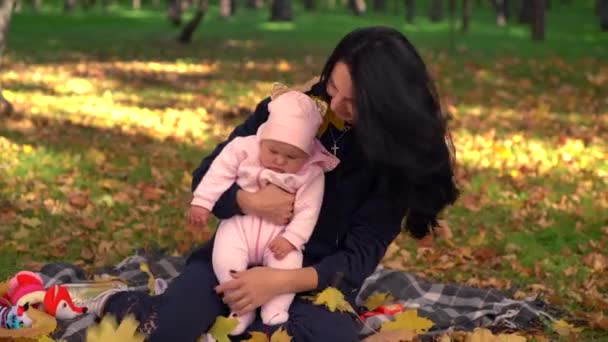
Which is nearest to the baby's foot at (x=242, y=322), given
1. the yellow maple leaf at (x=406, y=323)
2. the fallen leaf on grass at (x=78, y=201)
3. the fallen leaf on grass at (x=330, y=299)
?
the fallen leaf on grass at (x=330, y=299)

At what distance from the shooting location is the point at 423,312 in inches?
211

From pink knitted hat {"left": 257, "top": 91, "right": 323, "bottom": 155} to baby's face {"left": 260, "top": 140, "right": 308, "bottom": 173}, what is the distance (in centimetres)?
3

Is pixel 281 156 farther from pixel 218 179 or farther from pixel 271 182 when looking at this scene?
pixel 218 179

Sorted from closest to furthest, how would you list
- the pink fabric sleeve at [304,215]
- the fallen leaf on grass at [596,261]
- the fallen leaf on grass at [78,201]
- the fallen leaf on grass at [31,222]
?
1. the pink fabric sleeve at [304,215]
2. the fallen leaf on grass at [596,261]
3. the fallen leaf on grass at [31,222]
4. the fallen leaf on grass at [78,201]

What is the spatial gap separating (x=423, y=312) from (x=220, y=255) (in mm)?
1676

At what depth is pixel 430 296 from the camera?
227 inches


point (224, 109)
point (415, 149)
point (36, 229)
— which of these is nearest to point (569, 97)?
point (224, 109)

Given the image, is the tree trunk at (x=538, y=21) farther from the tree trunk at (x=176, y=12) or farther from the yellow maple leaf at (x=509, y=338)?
the yellow maple leaf at (x=509, y=338)

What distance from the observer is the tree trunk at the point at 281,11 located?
36406mm

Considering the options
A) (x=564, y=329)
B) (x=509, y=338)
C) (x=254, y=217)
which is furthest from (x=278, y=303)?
(x=564, y=329)

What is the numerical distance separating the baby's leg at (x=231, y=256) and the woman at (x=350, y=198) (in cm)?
6

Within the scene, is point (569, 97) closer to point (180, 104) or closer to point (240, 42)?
point (180, 104)

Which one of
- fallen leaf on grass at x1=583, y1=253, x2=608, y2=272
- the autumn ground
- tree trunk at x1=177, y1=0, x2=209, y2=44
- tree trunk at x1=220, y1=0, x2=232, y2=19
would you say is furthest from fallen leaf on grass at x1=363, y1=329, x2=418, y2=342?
tree trunk at x1=220, y1=0, x2=232, y2=19

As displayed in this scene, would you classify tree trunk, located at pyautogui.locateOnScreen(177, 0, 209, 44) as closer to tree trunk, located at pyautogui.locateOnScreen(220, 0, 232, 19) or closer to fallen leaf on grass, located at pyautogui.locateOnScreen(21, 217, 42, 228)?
tree trunk, located at pyautogui.locateOnScreen(220, 0, 232, 19)
